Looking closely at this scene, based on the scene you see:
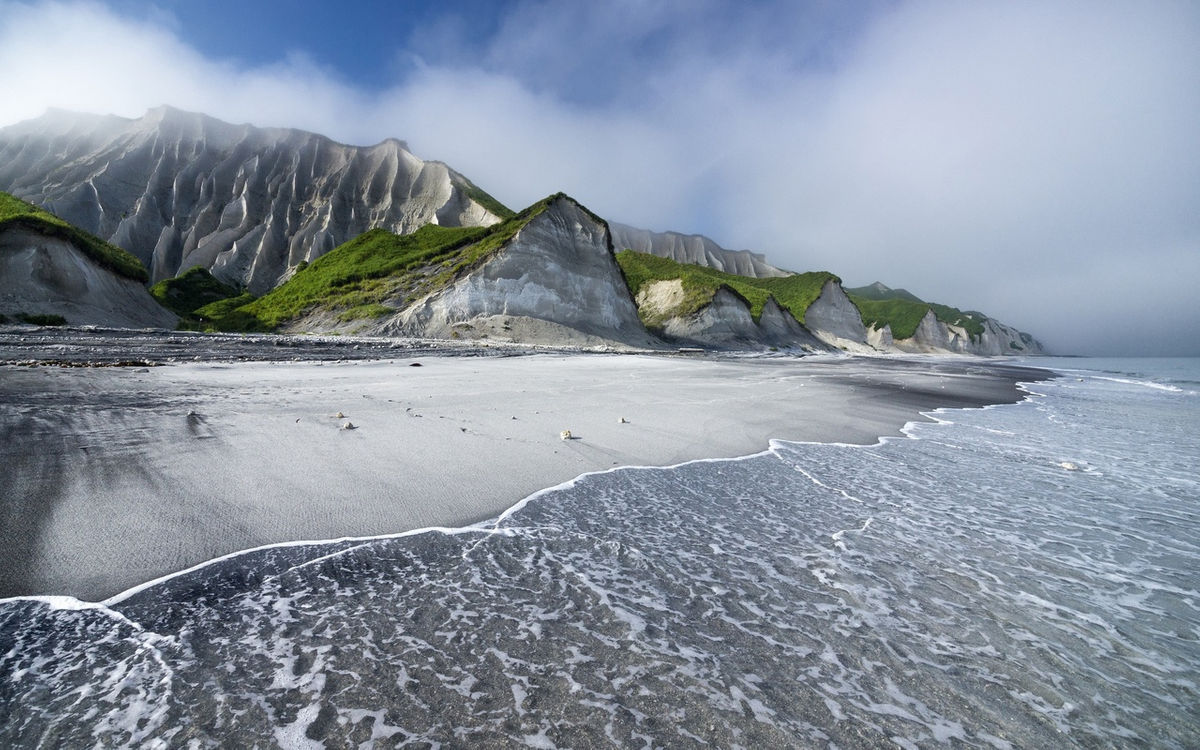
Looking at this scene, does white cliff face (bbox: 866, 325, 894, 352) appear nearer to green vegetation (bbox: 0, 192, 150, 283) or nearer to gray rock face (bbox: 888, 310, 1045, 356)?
gray rock face (bbox: 888, 310, 1045, 356)

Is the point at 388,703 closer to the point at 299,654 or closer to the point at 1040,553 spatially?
the point at 299,654

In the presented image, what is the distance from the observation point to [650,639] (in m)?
2.01

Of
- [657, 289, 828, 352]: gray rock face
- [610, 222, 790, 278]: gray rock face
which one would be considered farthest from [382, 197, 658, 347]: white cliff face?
[610, 222, 790, 278]: gray rock face

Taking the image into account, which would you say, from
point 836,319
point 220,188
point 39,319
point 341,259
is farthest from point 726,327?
point 220,188

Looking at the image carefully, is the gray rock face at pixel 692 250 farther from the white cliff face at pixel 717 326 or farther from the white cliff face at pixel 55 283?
the white cliff face at pixel 55 283

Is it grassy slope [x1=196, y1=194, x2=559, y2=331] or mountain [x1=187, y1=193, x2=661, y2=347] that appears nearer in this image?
mountain [x1=187, y1=193, x2=661, y2=347]

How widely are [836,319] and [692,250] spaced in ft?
246

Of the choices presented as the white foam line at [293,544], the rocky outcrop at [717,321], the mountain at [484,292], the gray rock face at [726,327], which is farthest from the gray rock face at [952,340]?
the white foam line at [293,544]

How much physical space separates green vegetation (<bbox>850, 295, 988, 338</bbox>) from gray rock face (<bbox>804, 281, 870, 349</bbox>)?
18121 millimetres

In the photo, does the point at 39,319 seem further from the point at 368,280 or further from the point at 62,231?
the point at 368,280

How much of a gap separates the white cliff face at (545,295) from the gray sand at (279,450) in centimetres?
2167

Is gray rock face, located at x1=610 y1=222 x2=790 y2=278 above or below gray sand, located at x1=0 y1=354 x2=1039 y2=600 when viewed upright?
above

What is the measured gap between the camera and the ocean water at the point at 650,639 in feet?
4.97

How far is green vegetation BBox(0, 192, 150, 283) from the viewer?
23.4 metres
